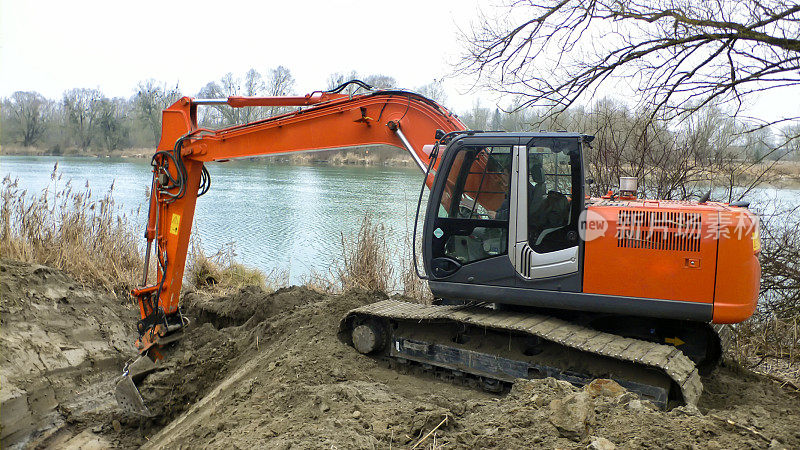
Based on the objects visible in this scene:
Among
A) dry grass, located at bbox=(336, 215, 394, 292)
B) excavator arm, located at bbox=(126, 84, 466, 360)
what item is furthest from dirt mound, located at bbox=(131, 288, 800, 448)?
dry grass, located at bbox=(336, 215, 394, 292)

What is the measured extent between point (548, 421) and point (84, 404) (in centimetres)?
450

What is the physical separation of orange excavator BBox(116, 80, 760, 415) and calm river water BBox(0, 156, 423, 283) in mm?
3647

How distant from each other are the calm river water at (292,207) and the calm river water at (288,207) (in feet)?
0.06

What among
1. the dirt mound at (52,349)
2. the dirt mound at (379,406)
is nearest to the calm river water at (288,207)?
the dirt mound at (52,349)

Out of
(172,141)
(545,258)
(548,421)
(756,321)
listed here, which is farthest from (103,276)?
(756,321)

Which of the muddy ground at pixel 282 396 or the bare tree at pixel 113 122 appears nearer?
the muddy ground at pixel 282 396

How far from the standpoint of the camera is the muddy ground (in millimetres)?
3244

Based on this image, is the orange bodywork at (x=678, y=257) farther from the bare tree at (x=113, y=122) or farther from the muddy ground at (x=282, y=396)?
the bare tree at (x=113, y=122)

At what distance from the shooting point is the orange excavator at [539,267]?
4.04m

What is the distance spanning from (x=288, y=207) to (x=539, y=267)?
36.6ft

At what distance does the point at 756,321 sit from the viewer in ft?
22.2

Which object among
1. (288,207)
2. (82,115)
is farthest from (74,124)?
(288,207)

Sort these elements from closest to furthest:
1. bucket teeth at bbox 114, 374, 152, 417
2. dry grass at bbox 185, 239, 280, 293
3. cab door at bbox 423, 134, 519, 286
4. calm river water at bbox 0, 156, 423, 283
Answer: cab door at bbox 423, 134, 519, 286 < bucket teeth at bbox 114, 374, 152, 417 < dry grass at bbox 185, 239, 280, 293 < calm river water at bbox 0, 156, 423, 283

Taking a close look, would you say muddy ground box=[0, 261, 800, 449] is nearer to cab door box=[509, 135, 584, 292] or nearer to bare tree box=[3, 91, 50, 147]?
cab door box=[509, 135, 584, 292]
